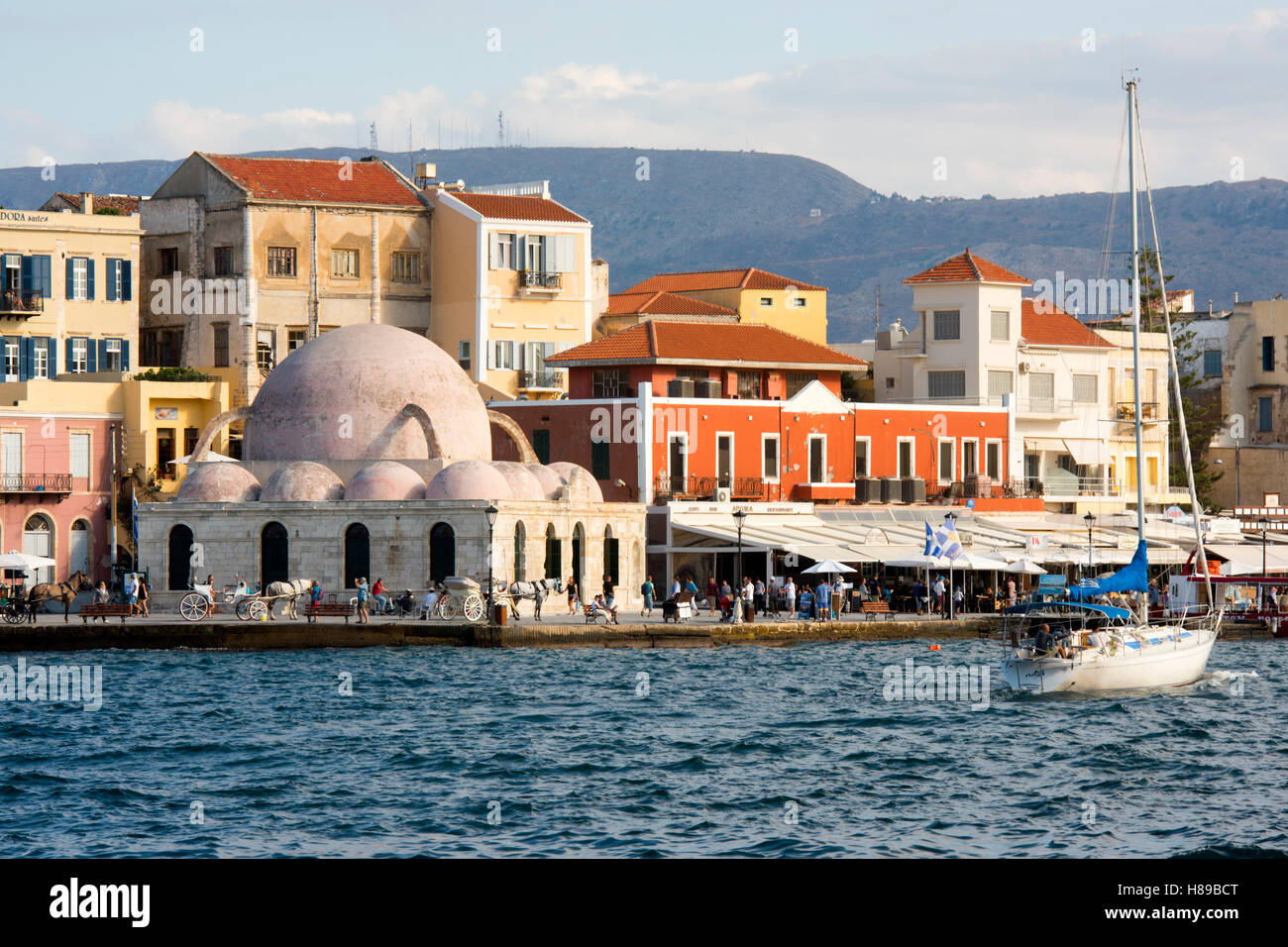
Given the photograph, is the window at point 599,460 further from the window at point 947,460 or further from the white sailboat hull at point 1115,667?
the white sailboat hull at point 1115,667

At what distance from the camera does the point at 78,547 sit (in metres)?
50.2

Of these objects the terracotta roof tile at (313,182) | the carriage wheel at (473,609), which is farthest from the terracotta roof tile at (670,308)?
the carriage wheel at (473,609)

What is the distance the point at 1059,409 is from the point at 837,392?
8300 millimetres

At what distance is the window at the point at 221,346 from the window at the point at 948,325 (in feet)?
75.6

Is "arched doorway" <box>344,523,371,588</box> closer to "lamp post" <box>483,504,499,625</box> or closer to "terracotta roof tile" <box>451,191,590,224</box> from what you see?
"lamp post" <box>483,504,499,625</box>

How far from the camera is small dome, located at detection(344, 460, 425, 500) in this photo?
1709 inches

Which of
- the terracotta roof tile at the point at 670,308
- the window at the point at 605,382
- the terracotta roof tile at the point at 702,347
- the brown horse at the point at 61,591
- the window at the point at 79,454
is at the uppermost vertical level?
the terracotta roof tile at the point at 670,308

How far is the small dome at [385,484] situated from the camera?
4341cm

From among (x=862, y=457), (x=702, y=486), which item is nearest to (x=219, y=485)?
(x=702, y=486)

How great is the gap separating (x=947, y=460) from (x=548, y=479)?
16.2 metres

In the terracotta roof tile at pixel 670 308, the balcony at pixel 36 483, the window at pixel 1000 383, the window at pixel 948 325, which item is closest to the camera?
the balcony at pixel 36 483

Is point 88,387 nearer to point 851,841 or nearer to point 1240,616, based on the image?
point 1240,616

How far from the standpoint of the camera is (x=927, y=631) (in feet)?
141

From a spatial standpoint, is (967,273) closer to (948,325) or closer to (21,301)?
(948,325)
